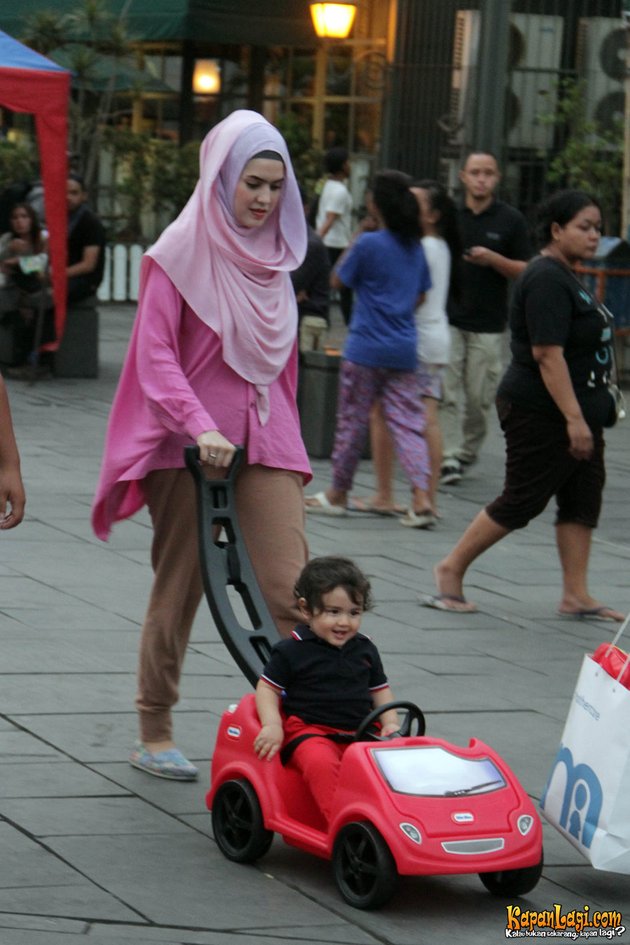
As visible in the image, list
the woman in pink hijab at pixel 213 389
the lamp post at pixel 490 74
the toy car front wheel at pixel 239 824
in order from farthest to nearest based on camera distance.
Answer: the lamp post at pixel 490 74
the woman in pink hijab at pixel 213 389
the toy car front wheel at pixel 239 824

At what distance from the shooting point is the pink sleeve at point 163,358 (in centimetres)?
469

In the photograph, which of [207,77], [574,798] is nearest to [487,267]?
[574,798]

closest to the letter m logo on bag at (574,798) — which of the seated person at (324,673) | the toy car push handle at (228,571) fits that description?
the seated person at (324,673)

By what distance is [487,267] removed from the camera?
10.2m

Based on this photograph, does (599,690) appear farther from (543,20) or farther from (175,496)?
(543,20)

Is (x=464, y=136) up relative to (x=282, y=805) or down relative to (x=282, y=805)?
up

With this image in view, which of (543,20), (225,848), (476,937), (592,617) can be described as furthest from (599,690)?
(543,20)

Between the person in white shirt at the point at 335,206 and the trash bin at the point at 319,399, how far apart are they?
253 inches

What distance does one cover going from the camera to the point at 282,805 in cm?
422

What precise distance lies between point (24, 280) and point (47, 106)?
1.64 metres

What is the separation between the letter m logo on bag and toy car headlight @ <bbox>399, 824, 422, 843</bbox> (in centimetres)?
44

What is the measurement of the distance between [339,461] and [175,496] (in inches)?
171

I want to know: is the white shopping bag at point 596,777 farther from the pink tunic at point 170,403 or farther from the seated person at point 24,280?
the seated person at point 24,280

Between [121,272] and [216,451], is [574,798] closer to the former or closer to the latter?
[216,451]
